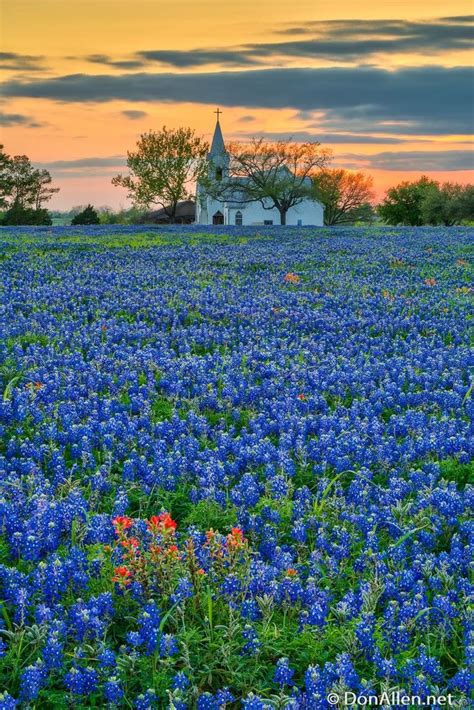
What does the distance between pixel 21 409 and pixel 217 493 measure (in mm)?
2300

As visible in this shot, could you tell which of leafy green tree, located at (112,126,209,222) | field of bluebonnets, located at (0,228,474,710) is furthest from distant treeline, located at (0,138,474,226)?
field of bluebonnets, located at (0,228,474,710)

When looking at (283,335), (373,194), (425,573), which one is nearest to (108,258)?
(283,335)

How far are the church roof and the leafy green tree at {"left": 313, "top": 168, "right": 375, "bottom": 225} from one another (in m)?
15.6

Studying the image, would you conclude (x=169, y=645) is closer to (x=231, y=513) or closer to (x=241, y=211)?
(x=231, y=513)

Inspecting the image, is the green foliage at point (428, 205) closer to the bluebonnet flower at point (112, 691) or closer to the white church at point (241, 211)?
the white church at point (241, 211)

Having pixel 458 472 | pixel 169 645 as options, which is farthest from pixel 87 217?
pixel 169 645

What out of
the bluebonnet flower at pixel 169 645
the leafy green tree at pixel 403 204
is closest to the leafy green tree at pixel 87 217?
the leafy green tree at pixel 403 204

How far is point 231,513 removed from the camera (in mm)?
4816

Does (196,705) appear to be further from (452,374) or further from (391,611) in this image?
(452,374)

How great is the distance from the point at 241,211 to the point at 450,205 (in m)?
30.8

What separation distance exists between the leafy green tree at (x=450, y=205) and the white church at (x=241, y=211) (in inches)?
675

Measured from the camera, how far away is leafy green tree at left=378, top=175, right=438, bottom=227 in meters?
108

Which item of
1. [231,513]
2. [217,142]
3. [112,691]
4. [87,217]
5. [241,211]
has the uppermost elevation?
[217,142]

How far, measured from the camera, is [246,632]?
345cm
